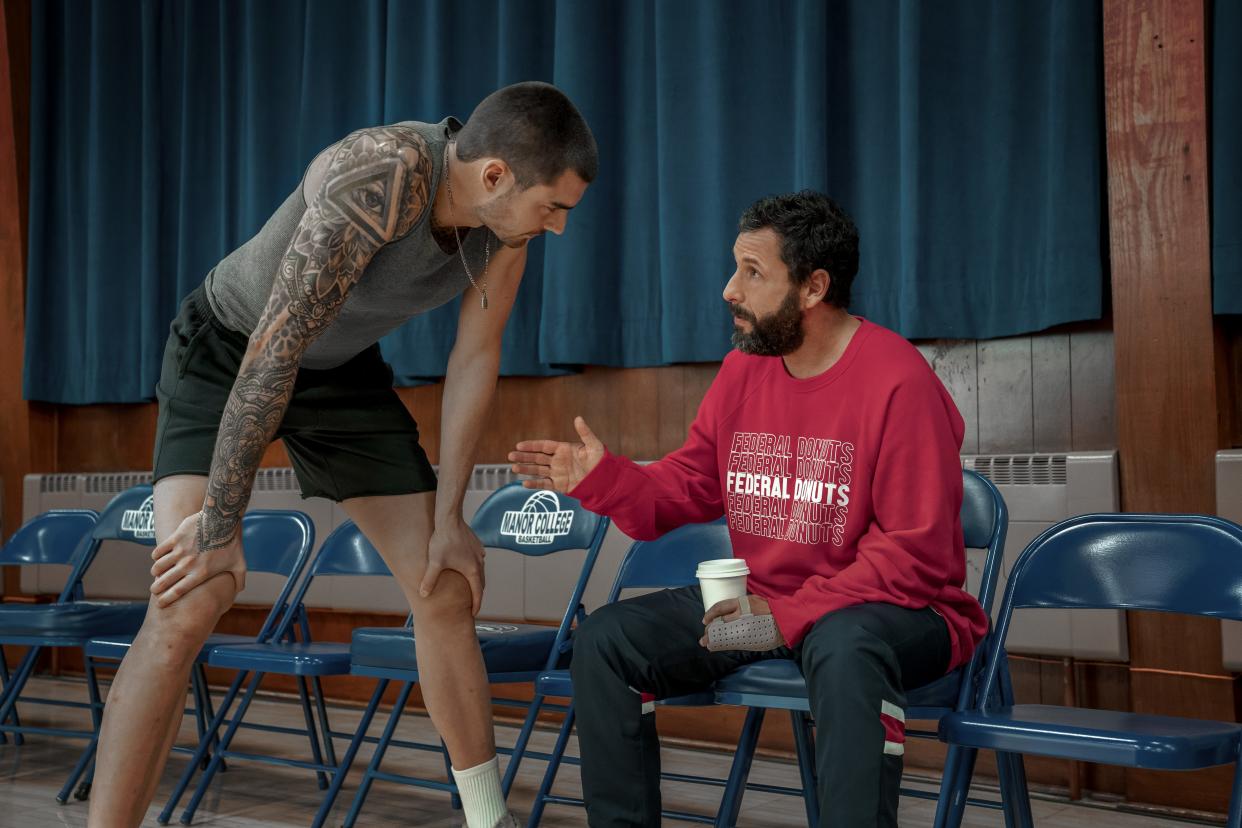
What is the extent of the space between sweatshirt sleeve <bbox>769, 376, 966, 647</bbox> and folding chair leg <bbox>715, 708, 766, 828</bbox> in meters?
0.39

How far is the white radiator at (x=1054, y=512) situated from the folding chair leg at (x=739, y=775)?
985 millimetres

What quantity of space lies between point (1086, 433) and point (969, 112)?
3.39 ft

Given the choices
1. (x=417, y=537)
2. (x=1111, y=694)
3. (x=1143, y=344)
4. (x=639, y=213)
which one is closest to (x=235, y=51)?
(x=639, y=213)

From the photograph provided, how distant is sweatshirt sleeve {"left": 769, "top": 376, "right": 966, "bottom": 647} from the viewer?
2125 mm

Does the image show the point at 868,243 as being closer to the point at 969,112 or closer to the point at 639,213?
the point at 969,112

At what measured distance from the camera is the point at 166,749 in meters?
2.19

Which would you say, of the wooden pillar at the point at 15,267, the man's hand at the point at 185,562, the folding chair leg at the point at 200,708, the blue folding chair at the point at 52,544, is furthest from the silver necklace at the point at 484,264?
the wooden pillar at the point at 15,267

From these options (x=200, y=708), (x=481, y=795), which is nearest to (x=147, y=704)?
(x=481, y=795)

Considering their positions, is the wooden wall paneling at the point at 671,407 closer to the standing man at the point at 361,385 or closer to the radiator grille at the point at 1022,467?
the radiator grille at the point at 1022,467

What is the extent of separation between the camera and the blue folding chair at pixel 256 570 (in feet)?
11.2

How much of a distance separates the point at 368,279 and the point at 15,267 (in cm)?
459

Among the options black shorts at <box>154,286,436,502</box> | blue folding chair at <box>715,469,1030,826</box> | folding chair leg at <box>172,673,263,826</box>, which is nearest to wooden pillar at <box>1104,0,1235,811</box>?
blue folding chair at <box>715,469,1030,826</box>

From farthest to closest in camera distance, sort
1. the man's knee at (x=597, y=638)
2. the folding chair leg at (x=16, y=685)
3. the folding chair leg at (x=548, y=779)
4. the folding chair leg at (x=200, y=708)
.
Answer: the folding chair leg at (x=16, y=685) < the folding chair leg at (x=200, y=708) < the folding chair leg at (x=548, y=779) < the man's knee at (x=597, y=638)

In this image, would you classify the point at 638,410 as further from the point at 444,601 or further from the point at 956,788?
the point at 956,788
